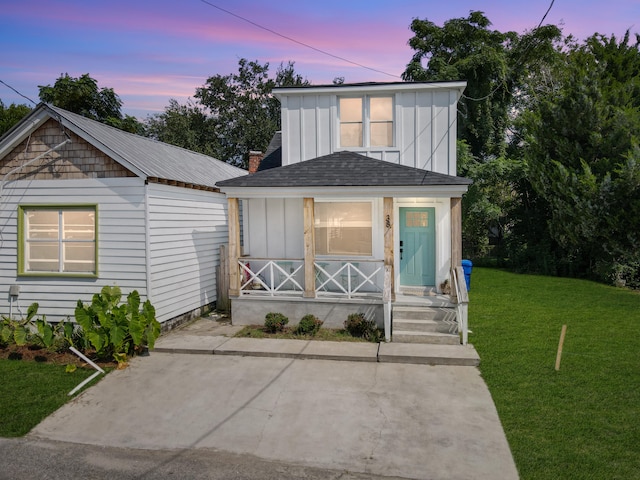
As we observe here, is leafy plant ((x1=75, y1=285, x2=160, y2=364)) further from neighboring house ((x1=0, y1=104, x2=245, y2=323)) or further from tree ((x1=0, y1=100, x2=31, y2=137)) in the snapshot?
tree ((x1=0, y1=100, x2=31, y2=137))

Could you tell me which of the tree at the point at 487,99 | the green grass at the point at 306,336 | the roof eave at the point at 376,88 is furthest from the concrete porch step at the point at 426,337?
the tree at the point at 487,99

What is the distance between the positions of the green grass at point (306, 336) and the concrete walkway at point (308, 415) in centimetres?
116

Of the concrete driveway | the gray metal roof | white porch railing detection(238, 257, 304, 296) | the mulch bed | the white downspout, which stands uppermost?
the gray metal roof

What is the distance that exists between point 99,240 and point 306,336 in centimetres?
505

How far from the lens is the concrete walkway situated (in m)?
5.12

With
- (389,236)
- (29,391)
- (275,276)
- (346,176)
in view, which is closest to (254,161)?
(275,276)

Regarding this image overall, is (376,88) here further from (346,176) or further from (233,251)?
(233,251)

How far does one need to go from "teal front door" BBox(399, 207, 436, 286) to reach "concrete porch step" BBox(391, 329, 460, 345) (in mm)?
2719

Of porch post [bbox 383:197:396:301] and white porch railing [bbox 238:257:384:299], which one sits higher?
porch post [bbox 383:197:396:301]

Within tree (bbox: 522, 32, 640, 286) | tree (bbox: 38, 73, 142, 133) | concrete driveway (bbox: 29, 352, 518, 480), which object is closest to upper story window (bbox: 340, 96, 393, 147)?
concrete driveway (bbox: 29, 352, 518, 480)

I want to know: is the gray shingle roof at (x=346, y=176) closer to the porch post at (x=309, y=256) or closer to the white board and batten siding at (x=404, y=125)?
the porch post at (x=309, y=256)

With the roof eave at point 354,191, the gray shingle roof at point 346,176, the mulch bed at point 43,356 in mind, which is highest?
the gray shingle roof at point 346,176

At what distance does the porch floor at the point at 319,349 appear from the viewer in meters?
8.16

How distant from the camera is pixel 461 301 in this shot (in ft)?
29.3
